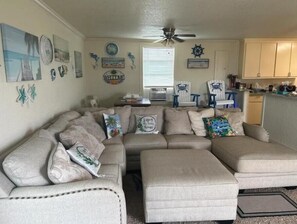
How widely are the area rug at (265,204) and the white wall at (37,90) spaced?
90.3 inches

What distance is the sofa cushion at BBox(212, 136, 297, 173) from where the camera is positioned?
2268mm

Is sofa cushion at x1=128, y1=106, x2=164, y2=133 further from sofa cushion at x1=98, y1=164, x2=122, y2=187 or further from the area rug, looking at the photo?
the area rug

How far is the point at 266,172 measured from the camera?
2.30m

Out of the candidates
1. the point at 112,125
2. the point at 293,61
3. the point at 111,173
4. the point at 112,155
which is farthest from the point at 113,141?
the point at 293,61

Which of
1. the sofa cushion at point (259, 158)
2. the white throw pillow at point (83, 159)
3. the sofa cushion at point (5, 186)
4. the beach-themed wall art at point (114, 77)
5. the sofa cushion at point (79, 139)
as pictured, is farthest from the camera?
the beach-themed wall art at point (114, 77)

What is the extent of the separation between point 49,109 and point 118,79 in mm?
3025

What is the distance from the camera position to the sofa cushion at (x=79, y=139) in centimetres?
202

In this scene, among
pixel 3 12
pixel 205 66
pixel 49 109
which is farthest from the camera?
pixel 205 66

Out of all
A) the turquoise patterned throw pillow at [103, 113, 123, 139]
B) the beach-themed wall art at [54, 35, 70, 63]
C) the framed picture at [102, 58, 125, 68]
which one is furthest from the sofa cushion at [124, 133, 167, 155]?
the framed picture at [102, 58, 125, 68]

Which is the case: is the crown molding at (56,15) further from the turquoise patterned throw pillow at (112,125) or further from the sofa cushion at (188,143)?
the sofa cushion at (188,143)

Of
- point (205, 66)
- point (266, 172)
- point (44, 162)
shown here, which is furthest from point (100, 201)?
point (205, 66)

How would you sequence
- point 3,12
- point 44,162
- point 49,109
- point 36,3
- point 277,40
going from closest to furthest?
point 44,162 < point 3,12 < point 36,3 < point 49,109 < point 277,40

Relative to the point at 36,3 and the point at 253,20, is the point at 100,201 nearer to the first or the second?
the point at 36,3

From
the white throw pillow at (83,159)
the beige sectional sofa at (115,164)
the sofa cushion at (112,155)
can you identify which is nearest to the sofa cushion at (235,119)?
the beige sectional sofa at (115,164)
